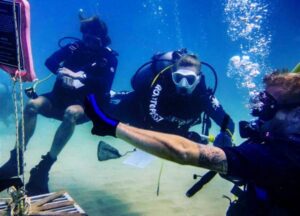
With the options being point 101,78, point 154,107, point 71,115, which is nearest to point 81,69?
point 101,78

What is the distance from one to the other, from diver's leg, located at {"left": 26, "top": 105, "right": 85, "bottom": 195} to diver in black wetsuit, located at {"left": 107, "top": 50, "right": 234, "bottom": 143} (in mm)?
1186

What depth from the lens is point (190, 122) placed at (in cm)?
583

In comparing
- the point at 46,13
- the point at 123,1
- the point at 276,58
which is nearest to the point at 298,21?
the point at 276,58

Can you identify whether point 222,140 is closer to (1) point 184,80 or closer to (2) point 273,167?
(1) point 184,80

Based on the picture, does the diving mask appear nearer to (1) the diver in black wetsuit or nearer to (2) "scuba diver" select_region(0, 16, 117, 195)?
(1) the diver in black wetsuit

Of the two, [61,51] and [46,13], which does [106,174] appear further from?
[46,13]

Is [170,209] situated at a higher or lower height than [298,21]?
lower

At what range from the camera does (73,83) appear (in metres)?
5.91

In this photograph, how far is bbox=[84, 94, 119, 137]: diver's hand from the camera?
7.23 ft

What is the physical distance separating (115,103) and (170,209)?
91.3 inches

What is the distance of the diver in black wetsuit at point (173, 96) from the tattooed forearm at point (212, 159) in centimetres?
296

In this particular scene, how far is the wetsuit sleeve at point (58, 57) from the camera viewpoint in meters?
6.47

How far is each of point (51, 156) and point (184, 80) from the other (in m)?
2.51

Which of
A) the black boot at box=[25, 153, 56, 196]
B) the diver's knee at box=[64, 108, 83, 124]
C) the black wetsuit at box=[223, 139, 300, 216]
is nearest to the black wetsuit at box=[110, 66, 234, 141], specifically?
the diver's knee at box=[64, 108, 83, 124]
